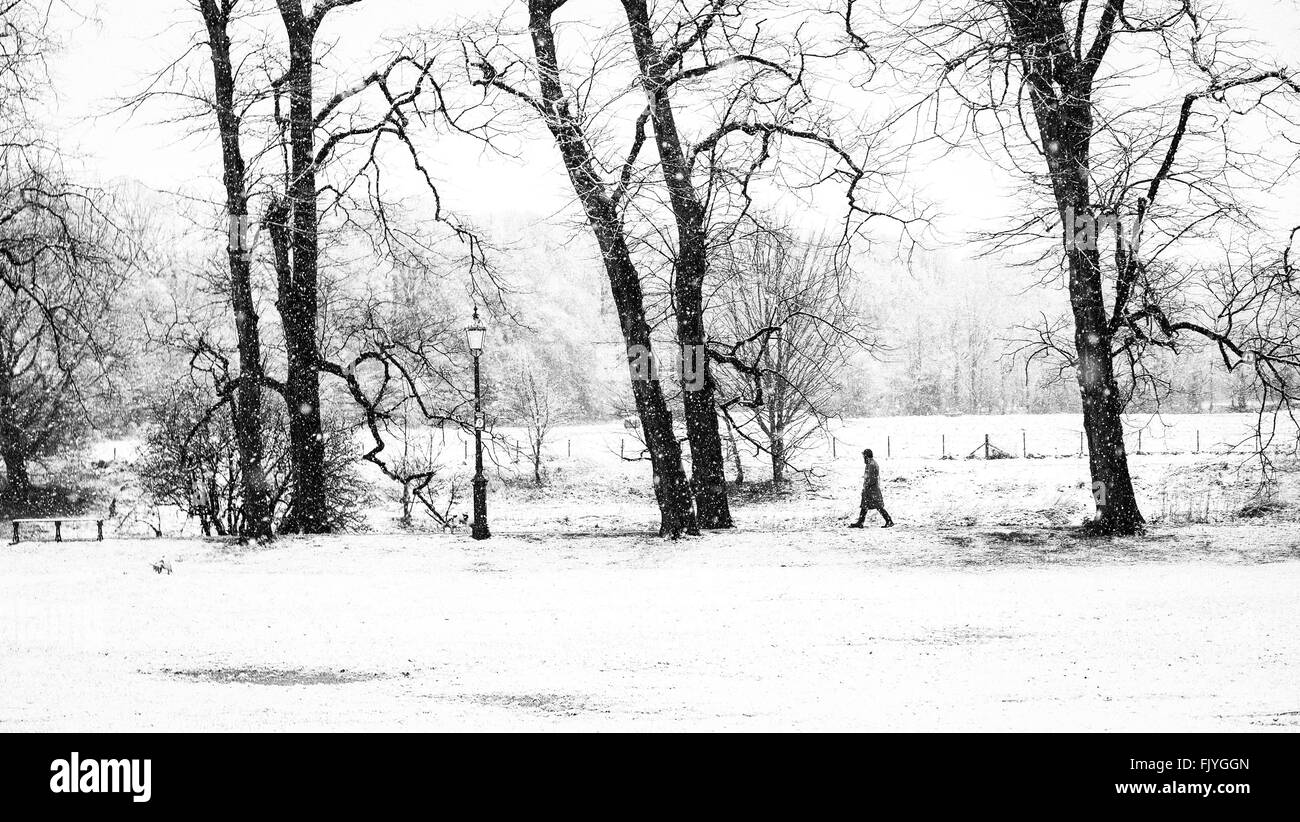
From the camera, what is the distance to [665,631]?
9.87m

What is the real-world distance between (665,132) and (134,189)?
3357cm

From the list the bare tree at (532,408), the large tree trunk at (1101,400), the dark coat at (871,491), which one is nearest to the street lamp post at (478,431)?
the dark coat at (871,491)

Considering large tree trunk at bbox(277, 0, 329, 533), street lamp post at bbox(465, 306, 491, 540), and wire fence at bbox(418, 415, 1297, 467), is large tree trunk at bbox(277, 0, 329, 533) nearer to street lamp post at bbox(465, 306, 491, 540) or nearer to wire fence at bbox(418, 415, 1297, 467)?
street lamp post at bbox(465, 306, 491, 540)

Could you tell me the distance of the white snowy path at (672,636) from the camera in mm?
6867

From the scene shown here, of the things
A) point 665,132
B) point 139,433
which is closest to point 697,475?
point 665,132

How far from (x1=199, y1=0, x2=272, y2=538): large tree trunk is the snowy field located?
1210 millimetres

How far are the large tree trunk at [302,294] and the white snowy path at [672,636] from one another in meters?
2.64

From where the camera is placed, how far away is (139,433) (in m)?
43.6

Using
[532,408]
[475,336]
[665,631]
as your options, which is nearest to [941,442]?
[532,408]

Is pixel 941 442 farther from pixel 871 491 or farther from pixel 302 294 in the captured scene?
pixel 302 294

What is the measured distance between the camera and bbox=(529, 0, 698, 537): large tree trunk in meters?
16.2

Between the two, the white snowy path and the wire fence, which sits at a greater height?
the wire fence

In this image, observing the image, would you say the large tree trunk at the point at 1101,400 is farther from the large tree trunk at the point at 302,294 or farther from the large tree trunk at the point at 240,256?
the large tree trunk at the point at 240,256

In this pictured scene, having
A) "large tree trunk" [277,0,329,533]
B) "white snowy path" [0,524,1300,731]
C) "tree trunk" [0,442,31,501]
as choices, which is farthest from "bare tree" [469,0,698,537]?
"tree trunk" [0,442,31,501]
